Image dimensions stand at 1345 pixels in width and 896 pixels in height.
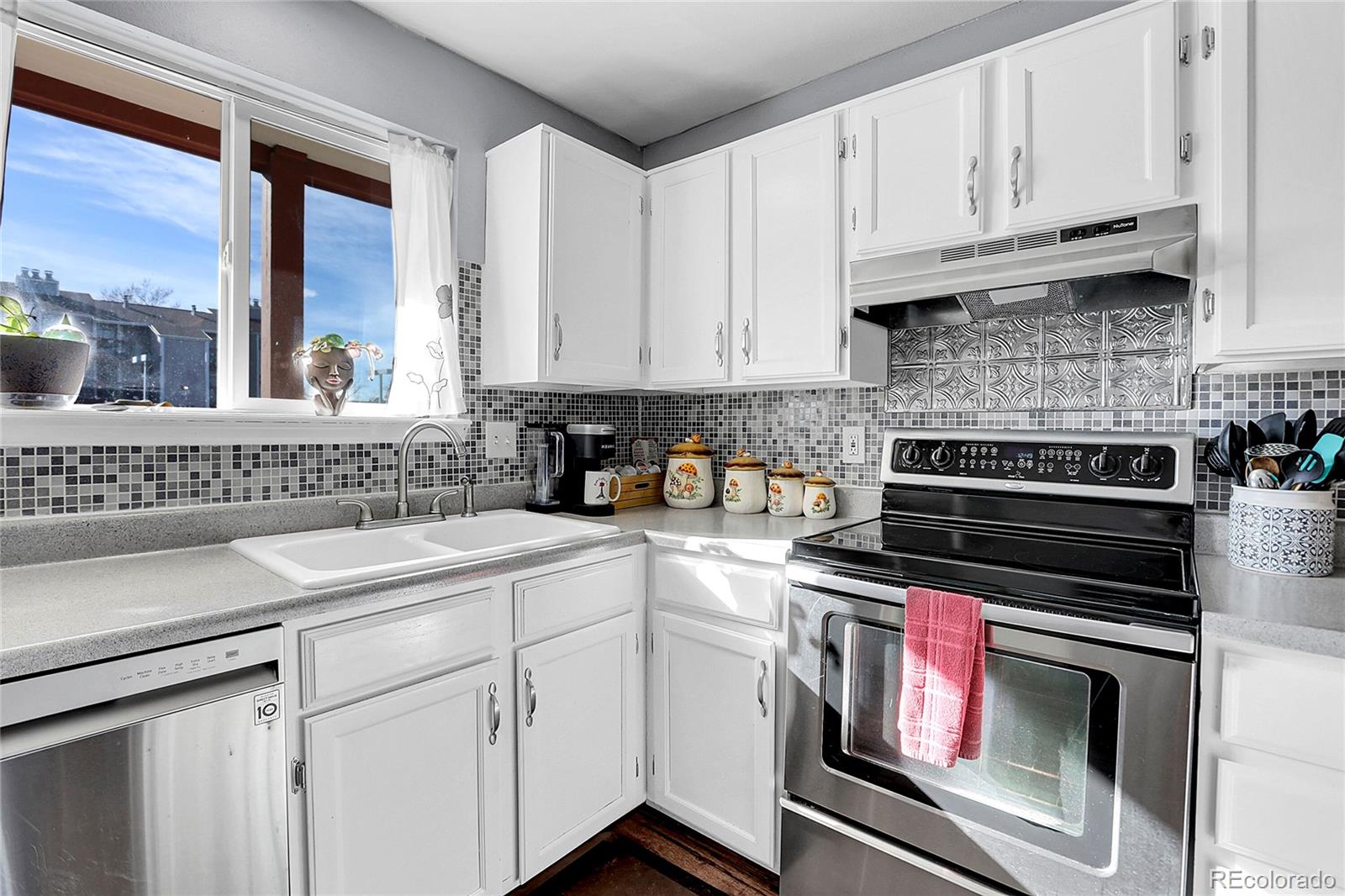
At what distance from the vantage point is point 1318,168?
1.29 meters

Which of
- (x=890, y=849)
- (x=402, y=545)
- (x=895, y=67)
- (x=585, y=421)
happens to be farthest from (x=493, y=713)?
(x=895, y=67)

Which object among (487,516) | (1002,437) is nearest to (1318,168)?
(1002,437)

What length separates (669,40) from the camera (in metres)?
2.08

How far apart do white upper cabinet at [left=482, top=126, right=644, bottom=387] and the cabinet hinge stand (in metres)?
1.21

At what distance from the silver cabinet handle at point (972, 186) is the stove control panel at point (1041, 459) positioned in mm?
651

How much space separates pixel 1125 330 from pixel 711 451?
1.36 metres

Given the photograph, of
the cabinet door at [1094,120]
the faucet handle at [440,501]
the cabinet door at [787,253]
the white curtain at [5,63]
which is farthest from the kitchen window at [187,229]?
the cabinet door at [1094,120]

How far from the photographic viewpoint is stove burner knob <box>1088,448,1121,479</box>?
67.1 inches

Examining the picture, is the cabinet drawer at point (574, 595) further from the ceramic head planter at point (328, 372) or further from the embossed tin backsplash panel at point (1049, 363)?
the embossed tin backsplash panel at point (1049, 363)

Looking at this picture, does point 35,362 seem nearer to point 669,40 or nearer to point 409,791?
point 409,791

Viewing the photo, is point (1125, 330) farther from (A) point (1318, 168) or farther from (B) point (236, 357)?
(B) point (236, 357)

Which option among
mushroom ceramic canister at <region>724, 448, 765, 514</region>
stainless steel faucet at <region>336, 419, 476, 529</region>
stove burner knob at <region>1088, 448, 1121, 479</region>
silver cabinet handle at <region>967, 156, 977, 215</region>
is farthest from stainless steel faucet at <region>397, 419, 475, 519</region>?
stove burner knob at <region>1088, 448, 1121, 479</region>

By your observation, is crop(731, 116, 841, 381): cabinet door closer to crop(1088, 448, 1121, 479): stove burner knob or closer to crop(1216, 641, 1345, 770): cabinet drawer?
crop(1088, 448, 1121, 479): stove burner knob

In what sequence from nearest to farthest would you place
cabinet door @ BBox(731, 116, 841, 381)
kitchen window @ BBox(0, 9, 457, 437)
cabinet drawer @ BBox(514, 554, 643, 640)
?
kitchen window @ BBox(0, 9, 457, 437) < cabinet drawer @ BBox(514, 554, 643, 640) < cabinet door @ BBox(731, 116, 841, 381)
